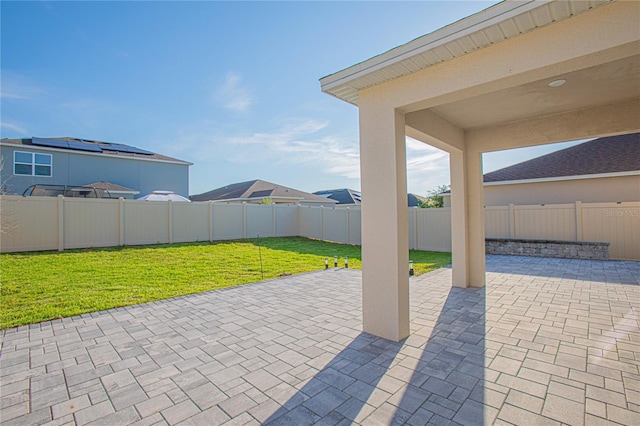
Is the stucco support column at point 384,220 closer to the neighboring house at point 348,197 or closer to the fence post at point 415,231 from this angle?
the fence post at point 415,231

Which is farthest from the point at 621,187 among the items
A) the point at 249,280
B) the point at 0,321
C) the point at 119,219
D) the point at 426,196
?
the point at 119,219

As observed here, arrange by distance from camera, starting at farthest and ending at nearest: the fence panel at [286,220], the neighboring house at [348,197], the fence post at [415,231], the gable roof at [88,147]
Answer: the neighboring house at [348,197]
the fence panel at [286,220]
the gable roof at [88,147]
the fence post at [415,231]

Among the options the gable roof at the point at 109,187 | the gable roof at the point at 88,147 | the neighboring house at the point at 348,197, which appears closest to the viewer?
the gable roof at the point at 88,147

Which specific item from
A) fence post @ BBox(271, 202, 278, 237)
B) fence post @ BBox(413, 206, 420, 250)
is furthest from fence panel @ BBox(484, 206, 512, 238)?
fence post @ BBox(271, 202, 278, 237)

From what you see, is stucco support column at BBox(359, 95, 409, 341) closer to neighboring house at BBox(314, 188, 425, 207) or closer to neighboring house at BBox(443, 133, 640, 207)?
neighboring house at BBox(443, 133, 640, 207)

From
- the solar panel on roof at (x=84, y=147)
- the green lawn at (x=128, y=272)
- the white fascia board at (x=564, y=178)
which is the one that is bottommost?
the green lawn at (x=128, y=272)

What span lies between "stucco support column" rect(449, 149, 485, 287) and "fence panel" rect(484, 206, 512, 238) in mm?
6783

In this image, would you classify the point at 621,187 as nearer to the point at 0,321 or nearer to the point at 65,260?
the point at 0,321

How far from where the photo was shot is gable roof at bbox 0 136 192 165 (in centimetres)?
1584

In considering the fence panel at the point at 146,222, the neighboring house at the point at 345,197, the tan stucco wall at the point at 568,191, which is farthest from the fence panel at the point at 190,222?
the neighboring house at the point at 345,197

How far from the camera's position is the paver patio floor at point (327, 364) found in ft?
7.79

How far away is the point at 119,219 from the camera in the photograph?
11.8 m

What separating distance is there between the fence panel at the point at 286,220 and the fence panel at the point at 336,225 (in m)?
2.09

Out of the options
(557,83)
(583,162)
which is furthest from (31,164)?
(583,162)
